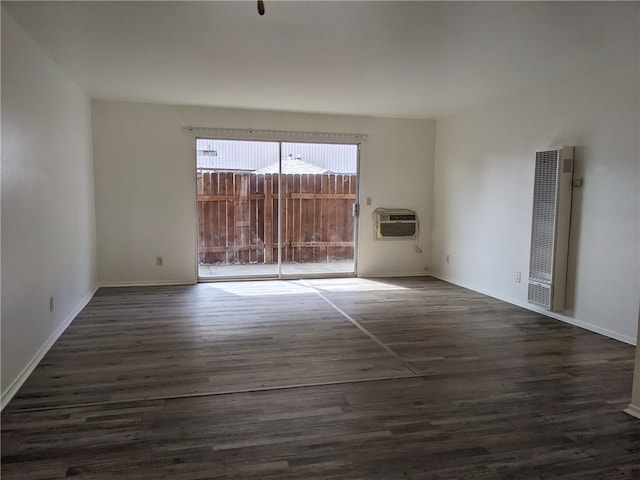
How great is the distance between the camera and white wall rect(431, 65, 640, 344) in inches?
149

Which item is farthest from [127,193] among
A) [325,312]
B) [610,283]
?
[610,283]

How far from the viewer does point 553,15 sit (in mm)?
2717

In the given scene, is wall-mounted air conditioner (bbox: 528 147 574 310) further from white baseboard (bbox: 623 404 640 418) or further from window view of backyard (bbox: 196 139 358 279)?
window view of backyard (bbox: 196 139 358 279)

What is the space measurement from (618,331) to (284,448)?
10.6ft

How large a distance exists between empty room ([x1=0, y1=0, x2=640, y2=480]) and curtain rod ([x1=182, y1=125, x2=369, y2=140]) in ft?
0.09

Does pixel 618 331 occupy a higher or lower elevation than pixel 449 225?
lower

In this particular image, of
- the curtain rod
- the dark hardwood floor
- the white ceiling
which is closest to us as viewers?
the dark hardwood floor

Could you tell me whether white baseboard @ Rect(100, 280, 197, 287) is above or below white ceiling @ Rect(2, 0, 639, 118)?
below

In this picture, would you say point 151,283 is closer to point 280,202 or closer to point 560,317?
point 280,202

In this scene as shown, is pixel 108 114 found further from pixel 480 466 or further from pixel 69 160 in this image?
pixel 480 466

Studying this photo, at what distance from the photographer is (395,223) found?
6652mm

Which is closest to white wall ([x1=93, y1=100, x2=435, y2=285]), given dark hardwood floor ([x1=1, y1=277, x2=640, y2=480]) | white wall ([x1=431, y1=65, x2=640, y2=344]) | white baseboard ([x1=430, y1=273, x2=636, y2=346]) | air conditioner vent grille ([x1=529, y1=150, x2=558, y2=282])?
dark hardwood floor ([x1=1, y1=277, x2=640, y2=480])

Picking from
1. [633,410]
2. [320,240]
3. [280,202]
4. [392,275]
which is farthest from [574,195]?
[280,202]

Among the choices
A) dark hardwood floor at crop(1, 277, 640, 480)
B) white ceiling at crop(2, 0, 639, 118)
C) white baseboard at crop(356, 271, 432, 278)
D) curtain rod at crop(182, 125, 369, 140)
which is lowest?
dark hardwood floor at crop(1, 277, 640, 480)
